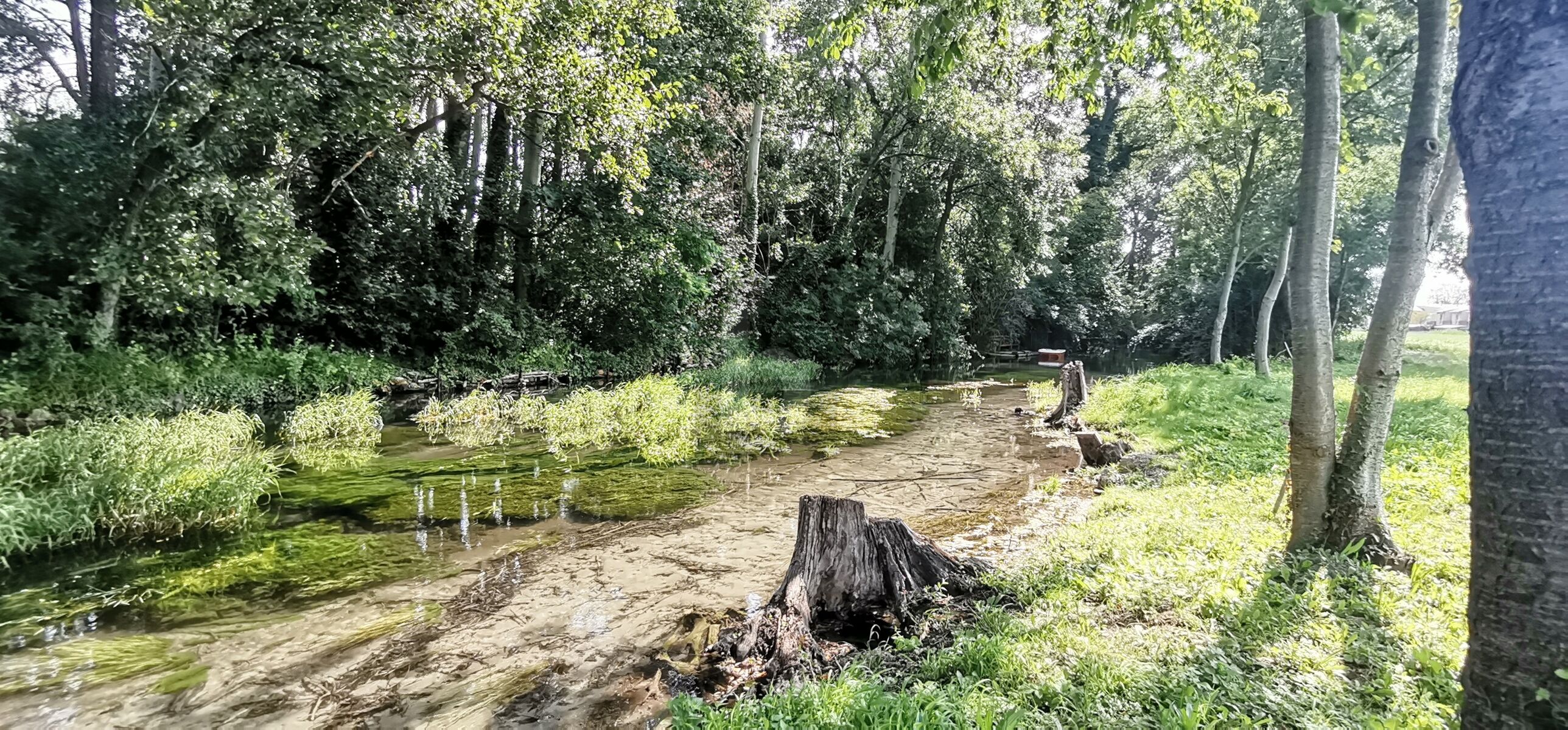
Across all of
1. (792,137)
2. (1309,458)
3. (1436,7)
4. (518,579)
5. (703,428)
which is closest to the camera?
(1436,7)

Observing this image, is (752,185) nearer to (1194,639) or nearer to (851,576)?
(851,576)

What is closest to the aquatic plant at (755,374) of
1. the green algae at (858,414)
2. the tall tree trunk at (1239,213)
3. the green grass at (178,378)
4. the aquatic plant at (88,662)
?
the green algae at (858,414)

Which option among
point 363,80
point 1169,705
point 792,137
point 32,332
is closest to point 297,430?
point 32,332

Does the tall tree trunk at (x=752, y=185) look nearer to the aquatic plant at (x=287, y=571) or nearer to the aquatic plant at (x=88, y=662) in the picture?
the aquatic plant at (x=287, y=571)

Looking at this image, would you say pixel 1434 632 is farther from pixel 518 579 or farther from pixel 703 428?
pixel 703 428

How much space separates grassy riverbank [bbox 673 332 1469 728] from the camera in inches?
113

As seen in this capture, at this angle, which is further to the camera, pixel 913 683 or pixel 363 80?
pixel 363 80

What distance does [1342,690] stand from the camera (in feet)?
9.68

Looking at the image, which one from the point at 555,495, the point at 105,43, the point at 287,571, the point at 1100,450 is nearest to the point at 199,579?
the point at 287,571

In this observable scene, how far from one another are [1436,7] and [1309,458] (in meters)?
2.91

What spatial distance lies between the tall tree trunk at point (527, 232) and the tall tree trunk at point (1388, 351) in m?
19.1

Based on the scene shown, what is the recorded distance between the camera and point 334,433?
11.2m

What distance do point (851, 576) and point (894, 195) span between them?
2528 centimetres

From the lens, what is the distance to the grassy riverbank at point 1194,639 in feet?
9.44
